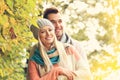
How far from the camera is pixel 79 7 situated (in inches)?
149

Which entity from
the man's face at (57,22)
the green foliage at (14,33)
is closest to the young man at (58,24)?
the man's face at (57,22)

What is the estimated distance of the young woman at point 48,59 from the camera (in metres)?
2.59

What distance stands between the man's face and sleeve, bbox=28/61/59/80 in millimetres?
264

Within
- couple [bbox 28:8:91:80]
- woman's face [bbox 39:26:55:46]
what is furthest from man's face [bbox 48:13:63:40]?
woman's face [bbox 39:26:55:46]

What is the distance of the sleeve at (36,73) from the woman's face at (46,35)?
177mm

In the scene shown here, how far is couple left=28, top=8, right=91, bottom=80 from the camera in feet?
8.50

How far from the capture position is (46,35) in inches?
102

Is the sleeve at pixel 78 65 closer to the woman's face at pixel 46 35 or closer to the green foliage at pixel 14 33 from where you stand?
the woman's face at pixel 46 35

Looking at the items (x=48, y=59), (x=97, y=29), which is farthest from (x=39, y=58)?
(x=97, y=29)

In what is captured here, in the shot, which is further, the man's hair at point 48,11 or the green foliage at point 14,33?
the man's hair at point 48,11

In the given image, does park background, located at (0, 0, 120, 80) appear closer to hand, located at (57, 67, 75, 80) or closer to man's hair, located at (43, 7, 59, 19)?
man's hair, located at (43, 7, 59, 19)

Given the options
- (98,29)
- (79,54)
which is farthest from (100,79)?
(79,54)

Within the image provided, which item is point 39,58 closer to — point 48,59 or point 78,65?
point 48,59

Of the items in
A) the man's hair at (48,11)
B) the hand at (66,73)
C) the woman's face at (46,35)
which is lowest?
the hand at (66,73)
